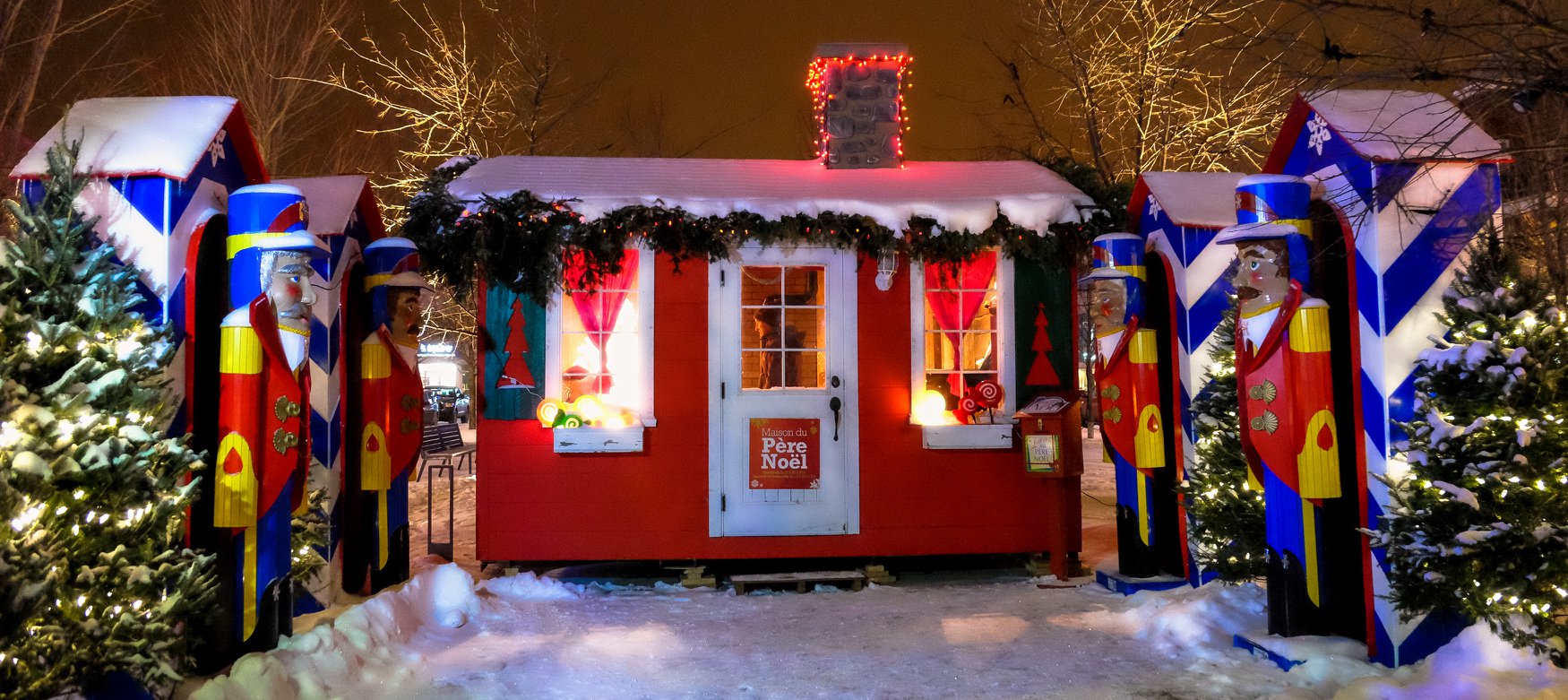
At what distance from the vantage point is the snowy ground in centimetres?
440

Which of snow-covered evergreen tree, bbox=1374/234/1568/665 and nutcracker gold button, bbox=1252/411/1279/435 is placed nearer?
snow-covered evergreen tree, bbox=1374/234/1568/665

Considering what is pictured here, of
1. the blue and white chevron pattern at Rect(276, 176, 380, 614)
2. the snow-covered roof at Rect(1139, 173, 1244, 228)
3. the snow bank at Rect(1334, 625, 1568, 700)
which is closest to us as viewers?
the snow bank at Rect(1334, 625, 1568, 700)

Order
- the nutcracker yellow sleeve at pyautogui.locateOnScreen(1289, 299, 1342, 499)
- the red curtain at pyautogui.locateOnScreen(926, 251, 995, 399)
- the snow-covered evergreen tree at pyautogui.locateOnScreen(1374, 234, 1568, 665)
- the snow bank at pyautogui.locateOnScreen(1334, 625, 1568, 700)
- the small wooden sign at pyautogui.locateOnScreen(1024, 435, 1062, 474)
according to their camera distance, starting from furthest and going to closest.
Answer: the red curtain at pyautogui.locateOnScreen(926, 251, 995, 399), the small wooden sign at pyautogui.locateOnScreen(1024, 435, 1062, 474), the nutcracker yellow sleeve at pyautogui.locateOnScreen(1289, 299, 1342, 499), the snow-covered evergreen tree at pyautogui.locateOnScreen(1374, 234, 1568, 665), the snow bank at pyautogui.locateOnScreen(1334, 625, 1568, 700)

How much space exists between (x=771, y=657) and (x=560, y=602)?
2027 mm

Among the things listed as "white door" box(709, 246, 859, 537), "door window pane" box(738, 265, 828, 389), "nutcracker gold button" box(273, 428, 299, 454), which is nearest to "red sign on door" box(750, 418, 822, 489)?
"white door" box(709, 246, 859, 537)

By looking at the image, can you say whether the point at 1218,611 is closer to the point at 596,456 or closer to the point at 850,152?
the point at 596,456

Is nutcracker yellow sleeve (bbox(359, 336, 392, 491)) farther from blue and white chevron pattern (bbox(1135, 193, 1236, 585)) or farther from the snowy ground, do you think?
blue and white chevron pattern (bbox(1135, 193, 1236, 585))

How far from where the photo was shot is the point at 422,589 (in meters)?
6.18

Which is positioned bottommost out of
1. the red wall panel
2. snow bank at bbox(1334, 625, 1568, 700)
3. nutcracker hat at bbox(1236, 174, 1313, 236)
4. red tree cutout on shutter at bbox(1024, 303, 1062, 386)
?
snow bank at bbox(1334, 625, 1568, 700)

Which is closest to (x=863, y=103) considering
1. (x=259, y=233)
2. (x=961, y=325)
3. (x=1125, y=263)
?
(x=961, y=325)

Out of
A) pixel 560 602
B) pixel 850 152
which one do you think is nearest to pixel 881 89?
pixel 850 152

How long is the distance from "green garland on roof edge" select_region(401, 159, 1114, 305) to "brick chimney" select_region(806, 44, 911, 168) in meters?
1.46

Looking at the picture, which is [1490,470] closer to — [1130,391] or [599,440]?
[1130,391]

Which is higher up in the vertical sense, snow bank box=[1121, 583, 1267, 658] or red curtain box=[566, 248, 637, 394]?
red curtain box=[566, 248, 637, 394]
